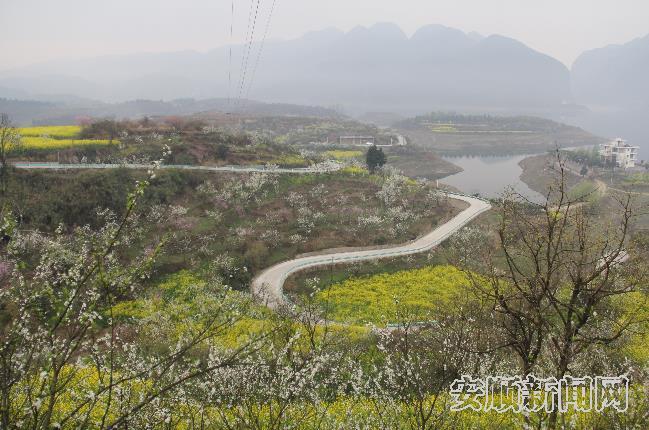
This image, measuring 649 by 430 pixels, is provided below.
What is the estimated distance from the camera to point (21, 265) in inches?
231

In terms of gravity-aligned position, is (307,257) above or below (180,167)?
below

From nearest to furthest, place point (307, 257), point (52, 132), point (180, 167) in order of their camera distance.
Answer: point (307, 257) → point (180, 167) → point (52, 132)

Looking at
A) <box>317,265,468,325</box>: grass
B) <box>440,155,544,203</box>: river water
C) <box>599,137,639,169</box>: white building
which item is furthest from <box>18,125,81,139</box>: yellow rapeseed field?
<box>599,137,639,169</box>: white building

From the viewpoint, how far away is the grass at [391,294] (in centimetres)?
2883

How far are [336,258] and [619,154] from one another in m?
91.1

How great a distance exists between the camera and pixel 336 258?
37.7 metres

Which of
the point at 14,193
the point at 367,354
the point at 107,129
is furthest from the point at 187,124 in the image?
the point at 367,354

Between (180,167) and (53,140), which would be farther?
(53,140)

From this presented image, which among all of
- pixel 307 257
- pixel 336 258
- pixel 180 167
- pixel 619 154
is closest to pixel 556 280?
pixel 336 258

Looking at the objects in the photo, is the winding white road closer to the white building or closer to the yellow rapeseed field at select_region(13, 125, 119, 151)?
the yellow rapeseed field at select_region(13, 125, 119, 151)

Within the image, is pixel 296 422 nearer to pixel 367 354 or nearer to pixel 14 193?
pixel 367 354

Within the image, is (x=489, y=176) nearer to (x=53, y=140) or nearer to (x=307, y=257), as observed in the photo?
(x=307, y=257)

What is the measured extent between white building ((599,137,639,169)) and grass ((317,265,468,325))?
268 ft
